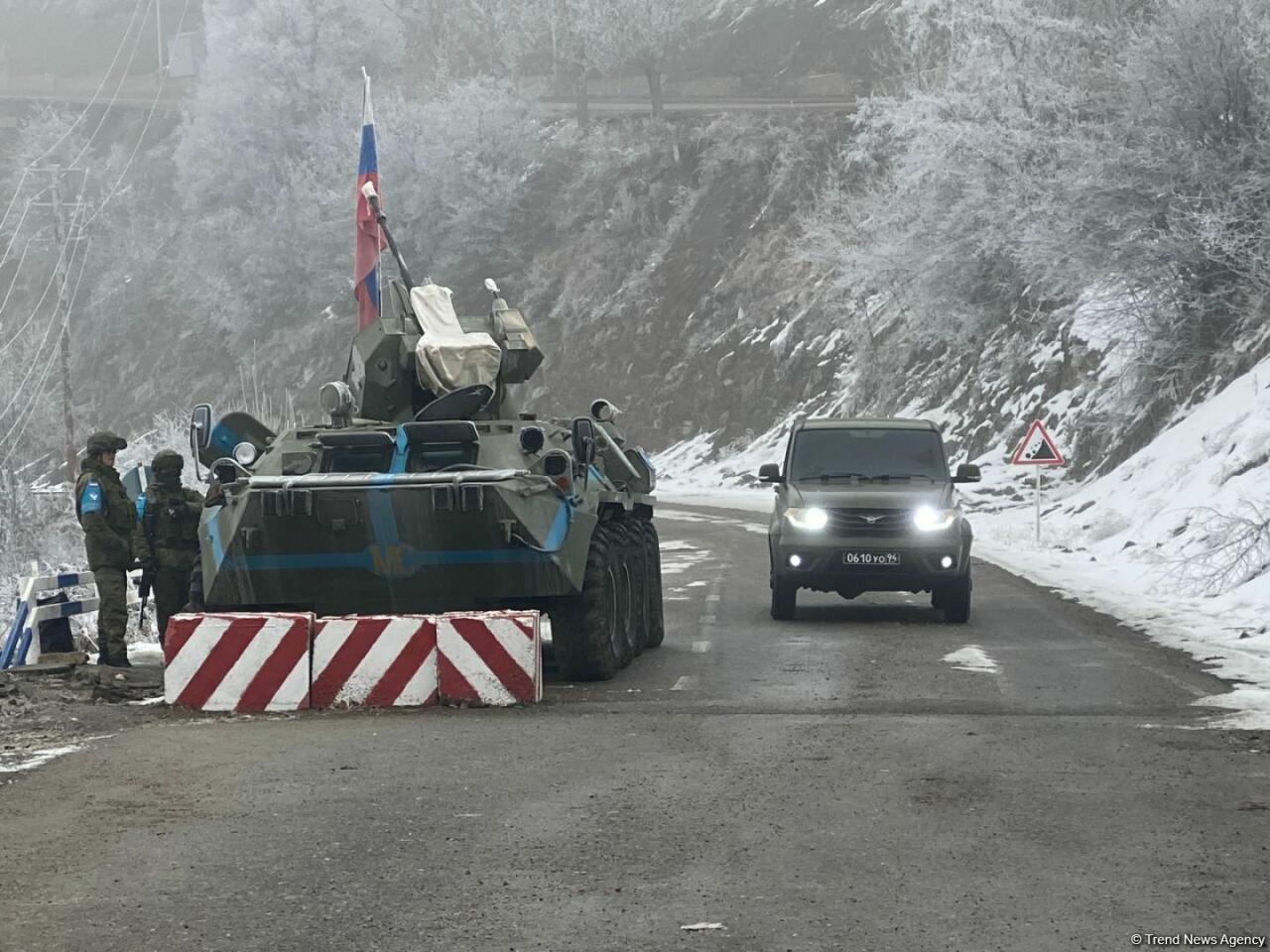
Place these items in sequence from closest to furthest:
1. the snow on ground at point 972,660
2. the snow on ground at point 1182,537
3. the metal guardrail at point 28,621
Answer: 1. the snow on ground at point 972,660
2. the metal guardrail at point 28,621
3. the snow on ground at point 1182,537

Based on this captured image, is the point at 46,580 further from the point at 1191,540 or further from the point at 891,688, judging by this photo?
the point at 1191,540

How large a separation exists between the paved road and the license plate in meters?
4.34

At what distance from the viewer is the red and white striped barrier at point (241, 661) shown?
13.1 meters

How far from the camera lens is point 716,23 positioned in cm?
9200

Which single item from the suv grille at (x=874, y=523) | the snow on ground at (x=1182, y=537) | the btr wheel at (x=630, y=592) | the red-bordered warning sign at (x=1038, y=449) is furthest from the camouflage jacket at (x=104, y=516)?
the red-bordered warning sign at (x=1038, y=449)

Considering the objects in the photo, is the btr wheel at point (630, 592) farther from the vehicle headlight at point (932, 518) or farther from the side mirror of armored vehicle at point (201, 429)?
the side mirror of armored vehicle at point (201, 429)

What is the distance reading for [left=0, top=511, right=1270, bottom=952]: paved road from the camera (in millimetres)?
6703

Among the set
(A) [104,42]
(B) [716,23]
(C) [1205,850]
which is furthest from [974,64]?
(A) [104,42]

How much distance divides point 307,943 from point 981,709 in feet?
22.8

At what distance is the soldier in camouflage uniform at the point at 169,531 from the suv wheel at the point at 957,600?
22.8 feet

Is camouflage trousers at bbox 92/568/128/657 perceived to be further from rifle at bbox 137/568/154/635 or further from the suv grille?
the suv grille

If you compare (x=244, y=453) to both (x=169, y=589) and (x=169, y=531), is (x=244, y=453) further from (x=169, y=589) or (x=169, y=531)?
(x=169, y=589)

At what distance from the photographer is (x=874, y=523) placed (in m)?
18.7

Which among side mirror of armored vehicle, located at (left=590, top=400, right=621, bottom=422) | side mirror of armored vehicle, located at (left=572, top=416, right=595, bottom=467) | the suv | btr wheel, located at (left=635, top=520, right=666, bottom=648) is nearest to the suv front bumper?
the suv
